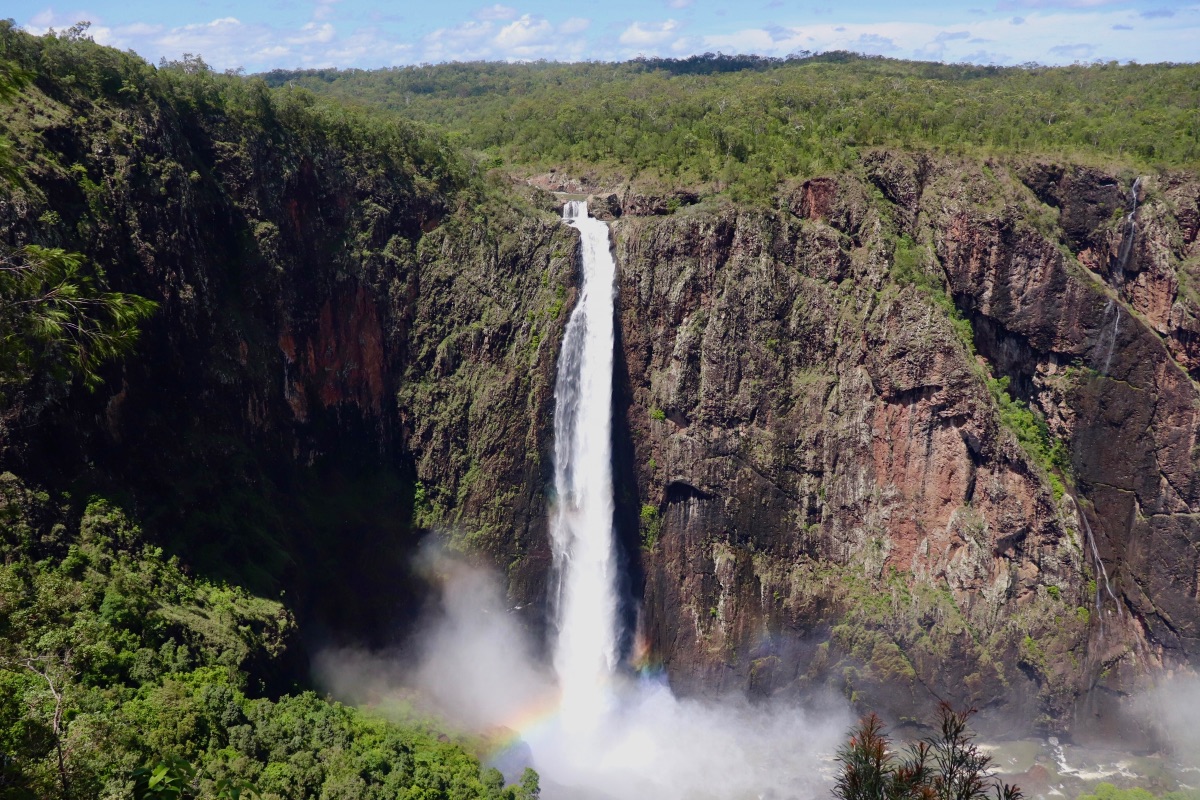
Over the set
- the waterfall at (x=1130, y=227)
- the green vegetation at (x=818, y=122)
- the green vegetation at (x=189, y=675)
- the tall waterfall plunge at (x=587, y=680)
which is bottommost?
the tall waterfall plunge at (x=587, y=680)

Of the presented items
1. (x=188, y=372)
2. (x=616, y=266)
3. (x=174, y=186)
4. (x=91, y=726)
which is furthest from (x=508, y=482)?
(x=91, y=726)

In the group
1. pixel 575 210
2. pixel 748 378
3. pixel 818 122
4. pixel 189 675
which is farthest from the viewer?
pixel 818 122

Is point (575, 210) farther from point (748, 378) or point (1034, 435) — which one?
point (1034, 435)

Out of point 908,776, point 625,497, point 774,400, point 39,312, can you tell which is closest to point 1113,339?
point 774,400

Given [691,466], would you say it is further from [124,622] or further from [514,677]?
[124,622]

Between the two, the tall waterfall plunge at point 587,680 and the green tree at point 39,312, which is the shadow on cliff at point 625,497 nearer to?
the tall waterfall plunge at point 587,680

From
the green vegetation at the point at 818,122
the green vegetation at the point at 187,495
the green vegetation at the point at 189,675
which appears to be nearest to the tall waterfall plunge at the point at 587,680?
the green vegetation at the point at 187,495
